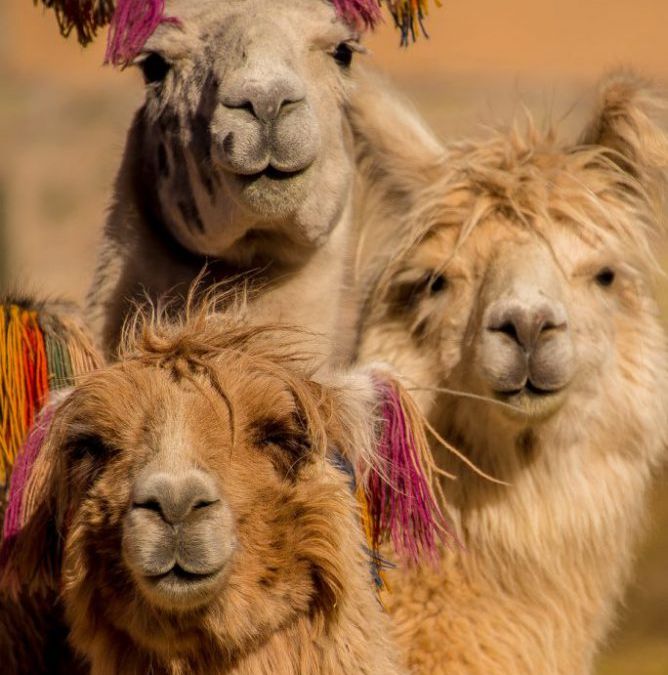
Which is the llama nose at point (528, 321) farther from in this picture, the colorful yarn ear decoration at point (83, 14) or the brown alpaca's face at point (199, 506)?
the colorful yarn ear decoration at point (83, 14)

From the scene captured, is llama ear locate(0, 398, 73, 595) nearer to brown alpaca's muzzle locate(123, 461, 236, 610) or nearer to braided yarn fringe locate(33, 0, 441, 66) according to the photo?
brown alpaca's muzzle locate(123, 461, 236, 610)

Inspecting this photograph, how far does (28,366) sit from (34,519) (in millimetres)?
597

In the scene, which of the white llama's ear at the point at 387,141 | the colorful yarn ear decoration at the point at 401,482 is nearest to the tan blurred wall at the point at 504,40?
the white llama's ear at the point at 387,141

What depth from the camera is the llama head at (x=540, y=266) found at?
4.45 meters

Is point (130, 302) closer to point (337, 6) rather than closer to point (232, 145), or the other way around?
point (232, 145)

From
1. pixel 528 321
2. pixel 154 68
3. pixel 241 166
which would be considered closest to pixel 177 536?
pixel 241 166

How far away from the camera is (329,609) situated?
3.24 m

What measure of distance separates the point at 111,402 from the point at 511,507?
1835 mm

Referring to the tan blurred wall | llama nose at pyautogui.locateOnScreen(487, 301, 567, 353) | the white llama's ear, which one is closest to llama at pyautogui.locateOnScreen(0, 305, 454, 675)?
llama nose at pyautogui.locateOnScreen(487, 301, 567, 353)

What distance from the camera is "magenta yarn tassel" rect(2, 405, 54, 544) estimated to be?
344 cm

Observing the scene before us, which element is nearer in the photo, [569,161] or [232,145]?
[232,145]

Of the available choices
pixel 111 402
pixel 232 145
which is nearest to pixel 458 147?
pixel 232 145

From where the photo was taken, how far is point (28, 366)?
391 centimetres

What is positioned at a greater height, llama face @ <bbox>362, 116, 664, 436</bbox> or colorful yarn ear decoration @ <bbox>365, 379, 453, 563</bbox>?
llama face @ <bbox>362, 116, 664, 436</bbox>
